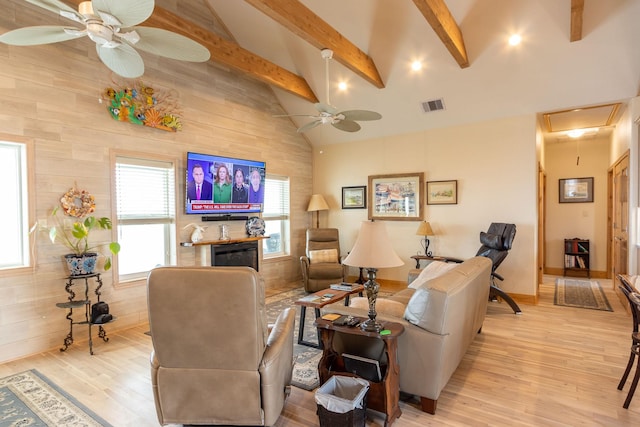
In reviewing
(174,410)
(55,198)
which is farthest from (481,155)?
(55,198)

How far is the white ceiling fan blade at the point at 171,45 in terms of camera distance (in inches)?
91.7

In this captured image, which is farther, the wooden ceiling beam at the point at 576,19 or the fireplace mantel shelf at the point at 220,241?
the fireplace mantel shelf at the point at 220,241

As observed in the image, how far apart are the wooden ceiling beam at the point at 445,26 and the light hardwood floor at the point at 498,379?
328 cm

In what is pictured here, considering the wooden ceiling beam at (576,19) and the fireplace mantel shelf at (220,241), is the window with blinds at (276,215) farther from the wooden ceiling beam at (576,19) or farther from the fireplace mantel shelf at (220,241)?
the wooden ceiling beam at (576,19)

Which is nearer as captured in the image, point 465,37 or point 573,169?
point 465,37

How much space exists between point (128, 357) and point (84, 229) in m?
1.38

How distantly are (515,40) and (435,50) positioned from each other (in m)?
0.91

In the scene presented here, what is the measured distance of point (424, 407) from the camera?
2396 mm

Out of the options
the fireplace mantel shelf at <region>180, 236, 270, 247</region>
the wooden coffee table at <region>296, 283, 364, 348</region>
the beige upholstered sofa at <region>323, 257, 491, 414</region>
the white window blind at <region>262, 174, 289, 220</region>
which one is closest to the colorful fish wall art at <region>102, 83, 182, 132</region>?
the fireplace mantel shelf at <region>180, 236, 270, 247</region>

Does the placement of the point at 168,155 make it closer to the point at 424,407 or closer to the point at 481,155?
the point at 424,407

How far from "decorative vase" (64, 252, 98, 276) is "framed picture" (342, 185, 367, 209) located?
4.39m

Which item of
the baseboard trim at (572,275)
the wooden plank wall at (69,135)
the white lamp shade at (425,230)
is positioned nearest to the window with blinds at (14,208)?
the wooden plank wall at (69,135)

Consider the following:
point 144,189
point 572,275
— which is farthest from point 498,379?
point 572,275

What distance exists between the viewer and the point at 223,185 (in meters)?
5.35
